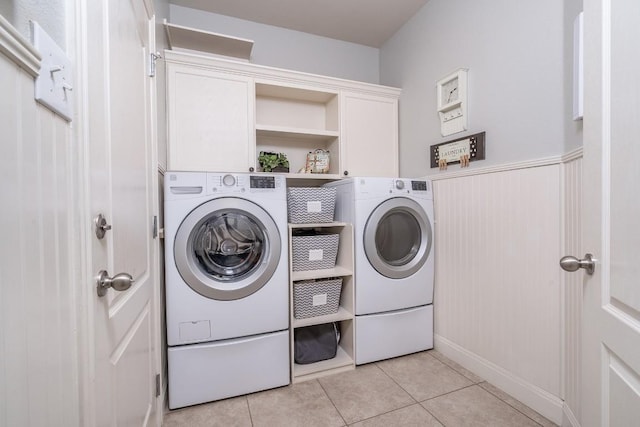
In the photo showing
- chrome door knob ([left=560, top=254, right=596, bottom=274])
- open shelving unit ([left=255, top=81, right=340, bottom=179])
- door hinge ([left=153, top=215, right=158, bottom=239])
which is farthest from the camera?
open shelving unit ([left=255, top=81, right=340, bottom=179])

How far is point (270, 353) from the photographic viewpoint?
1.61 m

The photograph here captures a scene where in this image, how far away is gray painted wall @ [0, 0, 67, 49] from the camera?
0.43 meters

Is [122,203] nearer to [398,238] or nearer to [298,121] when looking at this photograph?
[398,238]

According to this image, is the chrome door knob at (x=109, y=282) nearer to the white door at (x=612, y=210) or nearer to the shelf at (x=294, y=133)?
the white door at (x=612, y=210)

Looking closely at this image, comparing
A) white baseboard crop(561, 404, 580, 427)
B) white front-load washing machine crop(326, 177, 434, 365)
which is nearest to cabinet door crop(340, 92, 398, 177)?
white front-load washing machine crop(326, 177, 434, 365)

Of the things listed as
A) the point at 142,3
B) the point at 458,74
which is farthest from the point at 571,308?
the point at 142,3

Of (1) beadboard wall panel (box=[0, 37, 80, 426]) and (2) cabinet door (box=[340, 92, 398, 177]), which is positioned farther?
(2) cabinet door (box=[340, 92, 398, 177])

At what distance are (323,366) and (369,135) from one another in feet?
5.66

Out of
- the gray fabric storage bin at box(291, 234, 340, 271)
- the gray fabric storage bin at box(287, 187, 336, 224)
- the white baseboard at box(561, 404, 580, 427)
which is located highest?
the gray fabric storage bin at box(287, 187, 336, 224)

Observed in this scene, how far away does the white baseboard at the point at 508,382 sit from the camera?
1.33 metres

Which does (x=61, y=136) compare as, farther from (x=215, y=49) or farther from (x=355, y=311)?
(x=215, y=49)

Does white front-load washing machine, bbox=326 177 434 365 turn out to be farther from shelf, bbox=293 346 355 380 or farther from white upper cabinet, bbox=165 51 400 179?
white upper cabinet, bbox=165 51 400 179

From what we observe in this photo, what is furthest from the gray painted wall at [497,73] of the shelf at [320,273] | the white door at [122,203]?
the white door at [122,203]

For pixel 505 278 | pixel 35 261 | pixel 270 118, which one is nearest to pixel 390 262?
pixel 505 278
